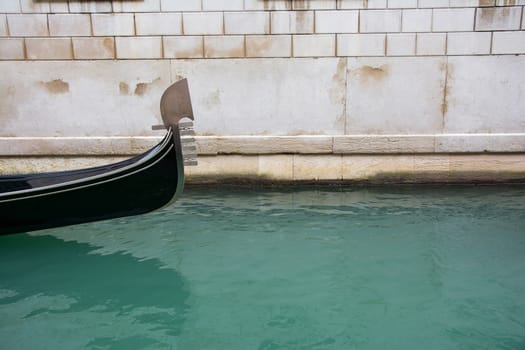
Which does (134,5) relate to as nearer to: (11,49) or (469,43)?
(11,49)

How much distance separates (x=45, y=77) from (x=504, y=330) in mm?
4933

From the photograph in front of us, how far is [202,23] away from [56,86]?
182cm

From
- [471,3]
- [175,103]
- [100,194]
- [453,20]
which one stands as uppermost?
[471,3]

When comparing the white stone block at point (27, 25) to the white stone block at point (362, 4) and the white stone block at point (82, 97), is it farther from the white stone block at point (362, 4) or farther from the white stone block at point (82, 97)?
the white stone block at point (362, 4)

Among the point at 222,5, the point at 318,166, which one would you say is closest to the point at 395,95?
the point at 318,166

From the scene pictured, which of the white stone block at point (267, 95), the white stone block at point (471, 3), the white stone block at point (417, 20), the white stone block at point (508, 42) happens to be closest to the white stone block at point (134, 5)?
the white stone block at point (267, 95)

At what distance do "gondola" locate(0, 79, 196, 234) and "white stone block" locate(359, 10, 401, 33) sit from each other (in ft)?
8.81

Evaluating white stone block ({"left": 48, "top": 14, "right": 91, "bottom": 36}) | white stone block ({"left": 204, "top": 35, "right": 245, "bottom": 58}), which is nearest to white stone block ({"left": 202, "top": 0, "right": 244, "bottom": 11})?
white stone block ({"left": 204, "top": 35, "right": 245, "bottom": 58})

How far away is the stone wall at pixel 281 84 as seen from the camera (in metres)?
4.70

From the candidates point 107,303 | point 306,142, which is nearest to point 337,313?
point 107,303

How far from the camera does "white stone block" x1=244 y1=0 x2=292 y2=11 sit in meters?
4.68

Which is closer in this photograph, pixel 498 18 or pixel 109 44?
pixel 498 18

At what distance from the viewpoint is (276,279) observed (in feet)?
9.30

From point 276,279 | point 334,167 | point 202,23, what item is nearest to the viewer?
point 276,279
